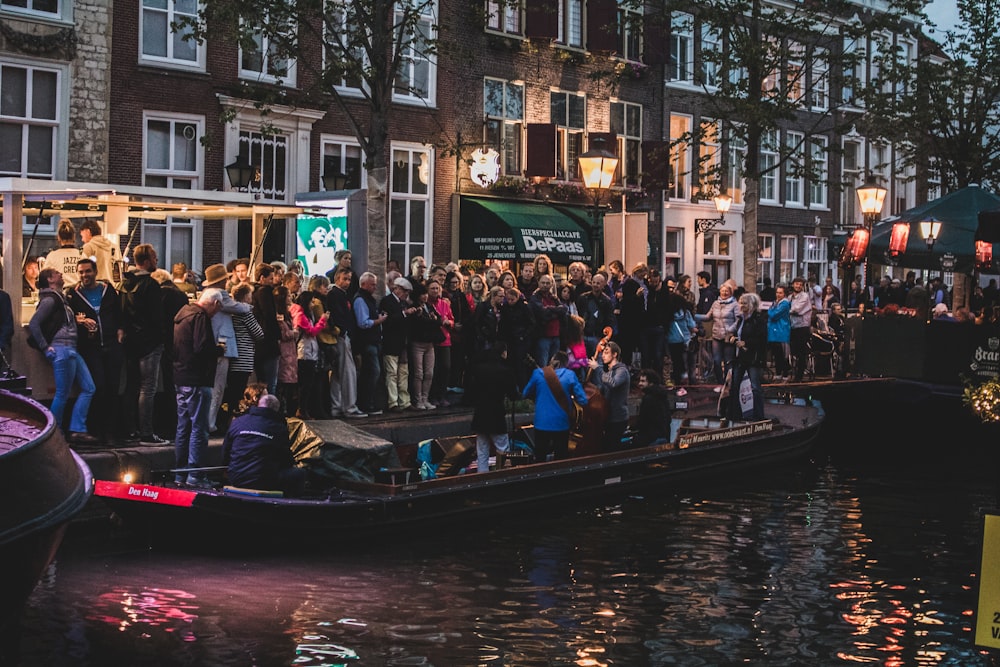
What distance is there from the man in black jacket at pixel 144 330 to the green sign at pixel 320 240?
4489 mm

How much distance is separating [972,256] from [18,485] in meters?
18.9

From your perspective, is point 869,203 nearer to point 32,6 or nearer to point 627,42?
point 627,42

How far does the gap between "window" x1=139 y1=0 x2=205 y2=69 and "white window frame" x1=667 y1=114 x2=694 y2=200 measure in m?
Result: 14.6

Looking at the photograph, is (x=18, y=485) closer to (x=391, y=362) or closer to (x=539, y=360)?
(x=391, y=362)

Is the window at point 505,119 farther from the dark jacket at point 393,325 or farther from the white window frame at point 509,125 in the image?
the dark jacket at point 393,325

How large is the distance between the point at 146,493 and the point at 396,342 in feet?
18.4

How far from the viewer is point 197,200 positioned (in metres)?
14.9

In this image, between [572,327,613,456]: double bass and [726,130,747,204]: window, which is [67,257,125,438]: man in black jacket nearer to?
[572,327,613,456]: double bass

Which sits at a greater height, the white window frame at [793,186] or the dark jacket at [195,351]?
the white window frame at [793,186]

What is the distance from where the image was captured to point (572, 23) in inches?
1227

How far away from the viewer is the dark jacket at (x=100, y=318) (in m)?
13.2

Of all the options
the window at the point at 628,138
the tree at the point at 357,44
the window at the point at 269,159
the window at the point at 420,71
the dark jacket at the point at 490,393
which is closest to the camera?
the dark jacket at the point at 490,393

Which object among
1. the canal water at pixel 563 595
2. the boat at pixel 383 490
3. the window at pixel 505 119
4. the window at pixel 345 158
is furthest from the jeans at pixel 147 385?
the window at pixel 505 119

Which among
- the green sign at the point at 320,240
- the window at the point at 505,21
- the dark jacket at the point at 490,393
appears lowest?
the dark jacket at the point at 490,393
